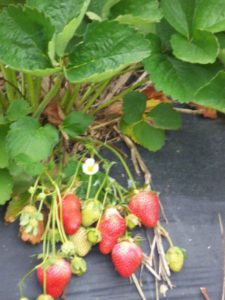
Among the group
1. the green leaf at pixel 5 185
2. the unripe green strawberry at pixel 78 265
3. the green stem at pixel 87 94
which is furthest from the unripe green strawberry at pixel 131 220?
the green stem at pixel 87 94

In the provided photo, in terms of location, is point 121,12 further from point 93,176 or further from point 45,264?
point 45,264

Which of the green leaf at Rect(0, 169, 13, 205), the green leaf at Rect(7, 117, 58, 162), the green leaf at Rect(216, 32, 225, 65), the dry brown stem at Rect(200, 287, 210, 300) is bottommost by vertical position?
the dry brown stem at Rect(200, 287, 210, 300)

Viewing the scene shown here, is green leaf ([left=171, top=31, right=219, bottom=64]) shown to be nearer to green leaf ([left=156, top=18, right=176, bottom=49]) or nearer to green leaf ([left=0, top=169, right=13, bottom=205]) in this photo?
green leaf ([left=156, top=18, right=176, bottom=49])

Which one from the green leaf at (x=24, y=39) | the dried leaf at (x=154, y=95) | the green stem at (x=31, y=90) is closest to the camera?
the green leaf at (x=24, y=39)

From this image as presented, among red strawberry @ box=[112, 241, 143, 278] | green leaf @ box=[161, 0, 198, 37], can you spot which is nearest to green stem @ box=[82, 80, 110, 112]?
green leaf @ box=[161, 0, 198, 37]

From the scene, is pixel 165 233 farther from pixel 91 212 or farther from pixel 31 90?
pixel 31 90

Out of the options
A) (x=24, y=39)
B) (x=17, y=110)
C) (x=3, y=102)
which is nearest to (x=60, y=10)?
(x=24, y=39)

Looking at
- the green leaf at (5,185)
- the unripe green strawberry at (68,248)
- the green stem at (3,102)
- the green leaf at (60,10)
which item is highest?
the green leaf at (60,10)

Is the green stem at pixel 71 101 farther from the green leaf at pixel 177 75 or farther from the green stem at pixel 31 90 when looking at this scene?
the green leaf at pixel 177 75
